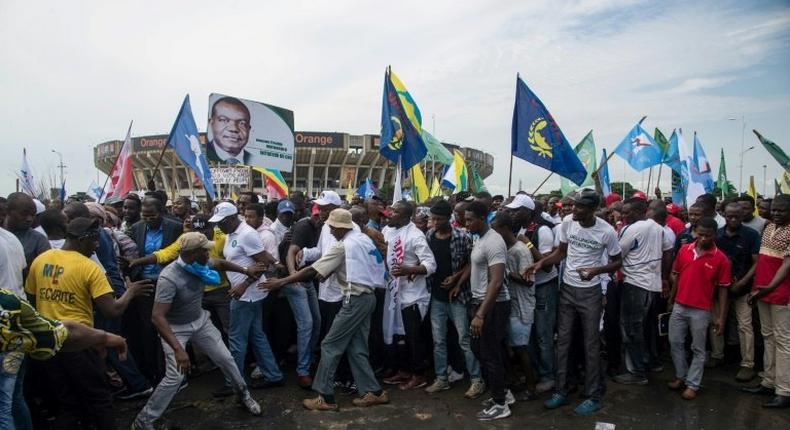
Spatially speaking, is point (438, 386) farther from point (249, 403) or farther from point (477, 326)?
point (249, 403)

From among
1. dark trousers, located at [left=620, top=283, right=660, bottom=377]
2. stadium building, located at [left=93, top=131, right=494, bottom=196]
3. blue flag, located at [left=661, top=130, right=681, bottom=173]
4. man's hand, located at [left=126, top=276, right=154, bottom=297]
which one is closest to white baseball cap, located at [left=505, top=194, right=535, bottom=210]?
dark trousers, located at [left=620, top=283, right=660, bottom=377]

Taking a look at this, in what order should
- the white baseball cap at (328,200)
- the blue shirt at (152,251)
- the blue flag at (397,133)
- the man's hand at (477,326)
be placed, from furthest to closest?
the blue flag at (397,133) → the white baseball cap at (328,200) → the blue shirt at (152,251) → the man's hand at (477,326)

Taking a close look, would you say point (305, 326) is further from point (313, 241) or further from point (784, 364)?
point (784, 364)

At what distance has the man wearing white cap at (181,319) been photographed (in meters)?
3.89

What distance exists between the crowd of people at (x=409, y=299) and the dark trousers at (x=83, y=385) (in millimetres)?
14

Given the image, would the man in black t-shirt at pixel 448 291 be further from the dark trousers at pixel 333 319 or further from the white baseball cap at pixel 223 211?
the white baseball cap at pixel 223 211

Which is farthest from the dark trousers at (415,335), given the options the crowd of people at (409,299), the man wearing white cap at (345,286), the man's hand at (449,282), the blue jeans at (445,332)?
the man wearing white cap at (345,286)

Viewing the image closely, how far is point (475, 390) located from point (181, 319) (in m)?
2.79

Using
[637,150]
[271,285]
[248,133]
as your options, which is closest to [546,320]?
[271,285]

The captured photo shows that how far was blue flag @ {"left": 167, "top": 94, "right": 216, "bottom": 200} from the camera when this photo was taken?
8.16 metres

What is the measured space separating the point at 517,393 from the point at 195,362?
3672 mm

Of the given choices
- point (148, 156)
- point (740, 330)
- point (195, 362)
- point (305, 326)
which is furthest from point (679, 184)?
point (148, 156)

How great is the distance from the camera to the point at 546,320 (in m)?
5.01

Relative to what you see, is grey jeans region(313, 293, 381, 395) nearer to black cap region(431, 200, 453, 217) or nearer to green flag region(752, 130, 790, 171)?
black cap region(431, 200, 453, 217)
